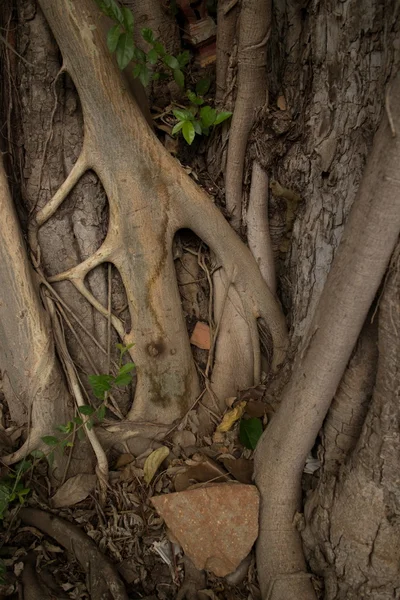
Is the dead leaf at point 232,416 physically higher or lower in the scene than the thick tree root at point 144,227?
lower

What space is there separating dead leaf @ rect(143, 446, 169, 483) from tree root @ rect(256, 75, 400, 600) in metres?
0.48

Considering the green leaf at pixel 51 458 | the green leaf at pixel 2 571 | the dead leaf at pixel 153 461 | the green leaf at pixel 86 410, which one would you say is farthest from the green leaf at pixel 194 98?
the green leaf at pixel 2 571

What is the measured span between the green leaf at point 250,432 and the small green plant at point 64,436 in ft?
1.86

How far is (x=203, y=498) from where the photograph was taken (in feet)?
7.07

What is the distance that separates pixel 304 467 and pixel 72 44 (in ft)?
6.39

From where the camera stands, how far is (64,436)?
2.46 m

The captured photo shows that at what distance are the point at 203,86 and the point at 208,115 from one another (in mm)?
253

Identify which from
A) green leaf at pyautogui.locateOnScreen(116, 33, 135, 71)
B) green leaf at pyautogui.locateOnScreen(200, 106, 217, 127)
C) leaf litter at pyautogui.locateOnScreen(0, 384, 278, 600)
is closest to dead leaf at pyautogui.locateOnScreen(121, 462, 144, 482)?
leaf litter at pyautogui.locateOnScreen(0, 384, 278, 600)

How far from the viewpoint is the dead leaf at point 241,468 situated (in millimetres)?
2286

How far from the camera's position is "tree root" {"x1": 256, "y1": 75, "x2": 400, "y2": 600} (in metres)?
1.60

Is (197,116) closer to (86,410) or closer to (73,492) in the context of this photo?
(86,410)

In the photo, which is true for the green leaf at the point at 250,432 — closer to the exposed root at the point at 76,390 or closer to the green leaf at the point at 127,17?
the exposed root at the point at 76,390

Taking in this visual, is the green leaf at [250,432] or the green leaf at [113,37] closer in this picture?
the green leaf at [113,37]

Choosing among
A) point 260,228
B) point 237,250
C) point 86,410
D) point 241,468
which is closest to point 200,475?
point 241,468
